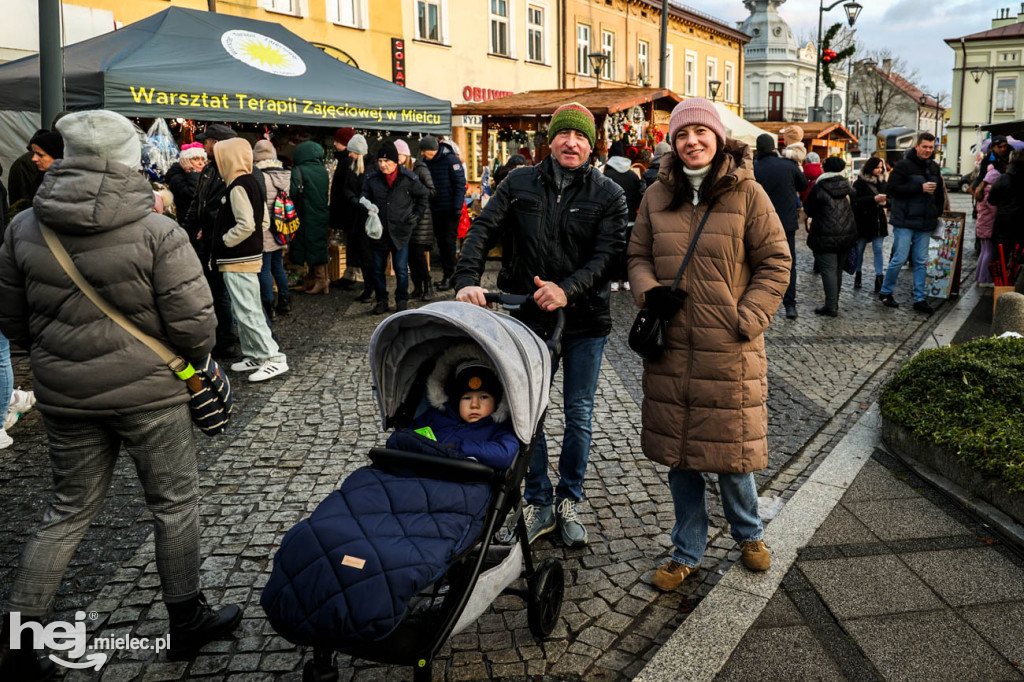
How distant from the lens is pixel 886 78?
7062 centimetres

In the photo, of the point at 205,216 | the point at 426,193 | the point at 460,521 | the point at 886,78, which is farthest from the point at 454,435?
the point at 886,78

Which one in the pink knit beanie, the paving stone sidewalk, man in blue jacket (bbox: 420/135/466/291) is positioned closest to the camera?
the paving stone sidewalk

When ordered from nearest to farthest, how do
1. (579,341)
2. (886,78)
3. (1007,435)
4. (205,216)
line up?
(579,341)
(1007,435)
(205,216)
(886,78)

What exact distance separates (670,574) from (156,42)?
904 cm

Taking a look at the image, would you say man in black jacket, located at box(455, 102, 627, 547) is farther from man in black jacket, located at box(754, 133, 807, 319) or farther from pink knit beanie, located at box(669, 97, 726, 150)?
man in black jacket, located at box(754, 133, 807, 319)

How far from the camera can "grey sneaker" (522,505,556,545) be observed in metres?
4.24

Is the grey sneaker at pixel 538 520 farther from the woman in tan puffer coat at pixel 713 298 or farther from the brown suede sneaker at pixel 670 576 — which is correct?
the woman in tan puffer coat at pixel 713 298

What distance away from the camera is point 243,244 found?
7.10m

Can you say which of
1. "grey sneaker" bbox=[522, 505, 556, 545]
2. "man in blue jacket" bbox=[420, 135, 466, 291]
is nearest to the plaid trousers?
"grey sneaker" bbox=[522, 505, 556, 545]

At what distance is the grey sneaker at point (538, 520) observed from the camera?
4.24m

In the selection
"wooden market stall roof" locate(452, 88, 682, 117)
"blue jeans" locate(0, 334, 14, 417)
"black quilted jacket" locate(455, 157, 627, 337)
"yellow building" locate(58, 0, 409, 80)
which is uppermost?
"yellow building" locate(58, 0, 409, 80)

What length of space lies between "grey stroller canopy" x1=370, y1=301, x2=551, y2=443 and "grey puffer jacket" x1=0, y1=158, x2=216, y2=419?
733 millimetres

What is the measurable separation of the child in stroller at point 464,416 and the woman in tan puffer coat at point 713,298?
0.85 meters

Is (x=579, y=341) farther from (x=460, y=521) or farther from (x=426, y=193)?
(x=426, y=193)
